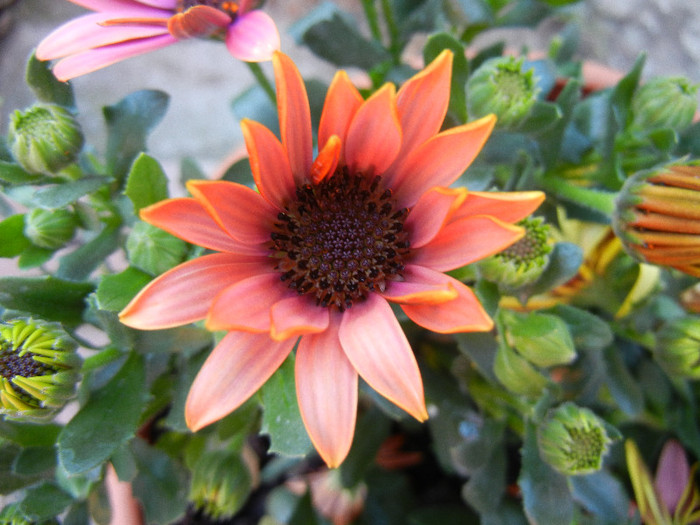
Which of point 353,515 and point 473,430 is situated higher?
point 473,430

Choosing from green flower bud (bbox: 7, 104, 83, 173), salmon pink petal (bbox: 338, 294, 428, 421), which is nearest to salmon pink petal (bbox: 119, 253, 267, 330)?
salmon pink petal (bbox: 338, 294, 428, 421)

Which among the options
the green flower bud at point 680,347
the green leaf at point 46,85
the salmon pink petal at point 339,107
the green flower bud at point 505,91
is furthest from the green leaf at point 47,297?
the green flower bud at point 680,347

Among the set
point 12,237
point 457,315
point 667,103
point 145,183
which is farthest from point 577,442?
point 12,237

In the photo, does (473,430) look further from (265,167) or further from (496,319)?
(265,167)

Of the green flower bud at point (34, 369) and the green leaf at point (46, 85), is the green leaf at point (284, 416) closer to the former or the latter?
the green flower bud at point (34, 369)

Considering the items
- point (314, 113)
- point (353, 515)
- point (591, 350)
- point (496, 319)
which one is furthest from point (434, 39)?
point (353, 515)

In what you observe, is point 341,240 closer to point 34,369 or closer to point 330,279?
point 330,279
